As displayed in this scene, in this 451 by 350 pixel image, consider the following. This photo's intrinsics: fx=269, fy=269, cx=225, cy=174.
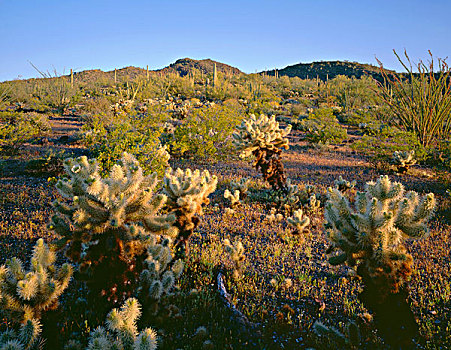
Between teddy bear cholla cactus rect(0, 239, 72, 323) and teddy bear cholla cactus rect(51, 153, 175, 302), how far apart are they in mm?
226

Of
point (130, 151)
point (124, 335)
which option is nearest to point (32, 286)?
point (124, 335)

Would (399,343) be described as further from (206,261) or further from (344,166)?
(344,166)

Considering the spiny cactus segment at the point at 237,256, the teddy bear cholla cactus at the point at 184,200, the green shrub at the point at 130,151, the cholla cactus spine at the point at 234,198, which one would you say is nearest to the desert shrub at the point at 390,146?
the cholla cactus spine at the point at 234,198

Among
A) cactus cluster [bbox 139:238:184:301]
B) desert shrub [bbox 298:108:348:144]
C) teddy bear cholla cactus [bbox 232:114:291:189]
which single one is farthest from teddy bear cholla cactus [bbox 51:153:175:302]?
desert shrub [bbox 298:108:348:144]

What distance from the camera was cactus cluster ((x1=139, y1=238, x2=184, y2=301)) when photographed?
2977 millimetres

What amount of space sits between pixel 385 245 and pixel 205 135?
35.0 feet

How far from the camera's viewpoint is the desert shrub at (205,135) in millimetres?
12633

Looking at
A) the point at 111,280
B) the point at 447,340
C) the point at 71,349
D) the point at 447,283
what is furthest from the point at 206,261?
the point at 447,283

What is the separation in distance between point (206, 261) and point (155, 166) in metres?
4.47

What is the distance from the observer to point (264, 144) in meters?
7.86

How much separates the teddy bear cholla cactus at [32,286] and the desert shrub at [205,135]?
9546 mm

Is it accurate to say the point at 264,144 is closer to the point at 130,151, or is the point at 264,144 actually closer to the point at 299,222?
the point at 299,222

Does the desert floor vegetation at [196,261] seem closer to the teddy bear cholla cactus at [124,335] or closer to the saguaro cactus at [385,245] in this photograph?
the teddy bear cholla cactus at [124,335]

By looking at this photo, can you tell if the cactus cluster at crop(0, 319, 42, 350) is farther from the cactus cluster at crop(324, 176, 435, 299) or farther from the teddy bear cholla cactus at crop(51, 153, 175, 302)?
the cactus cluster at crop(324, 176, 435, 299)
